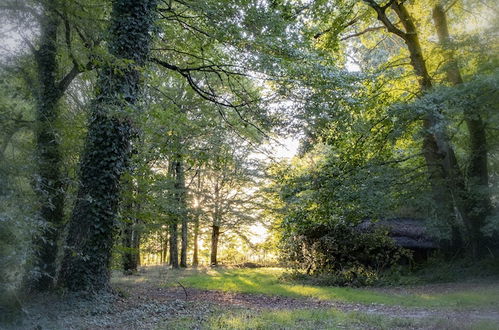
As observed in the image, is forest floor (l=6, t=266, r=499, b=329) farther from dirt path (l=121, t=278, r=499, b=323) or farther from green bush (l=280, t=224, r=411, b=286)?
green bush (l=280, t=224, r=411, b=286)

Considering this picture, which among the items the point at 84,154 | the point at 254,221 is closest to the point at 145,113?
the point at 84,154

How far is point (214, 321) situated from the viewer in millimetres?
7637

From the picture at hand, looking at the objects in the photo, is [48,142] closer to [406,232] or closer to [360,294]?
[360,294]

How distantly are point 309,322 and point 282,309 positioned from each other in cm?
237

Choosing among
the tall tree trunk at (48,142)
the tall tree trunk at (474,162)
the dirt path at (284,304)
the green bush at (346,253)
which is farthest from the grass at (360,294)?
the tall tree trunk at (48,142)

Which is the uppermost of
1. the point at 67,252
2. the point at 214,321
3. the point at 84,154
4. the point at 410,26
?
the point at 410,26

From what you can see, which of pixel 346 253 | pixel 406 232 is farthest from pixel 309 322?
pixel 406 232

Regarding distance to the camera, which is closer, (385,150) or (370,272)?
(385,150)

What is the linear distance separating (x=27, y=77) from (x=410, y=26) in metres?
13.1

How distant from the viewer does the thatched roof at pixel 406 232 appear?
17094mm

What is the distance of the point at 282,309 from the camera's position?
10000mm

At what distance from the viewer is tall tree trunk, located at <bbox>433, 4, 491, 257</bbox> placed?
45.6 feet

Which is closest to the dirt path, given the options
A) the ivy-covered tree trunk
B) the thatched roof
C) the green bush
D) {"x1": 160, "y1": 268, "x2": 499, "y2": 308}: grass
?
{"x1": 160, "y1": 268, "x2": 499, "y2": 308}: grass

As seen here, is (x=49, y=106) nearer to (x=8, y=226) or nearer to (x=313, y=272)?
(x=8, y=226)
